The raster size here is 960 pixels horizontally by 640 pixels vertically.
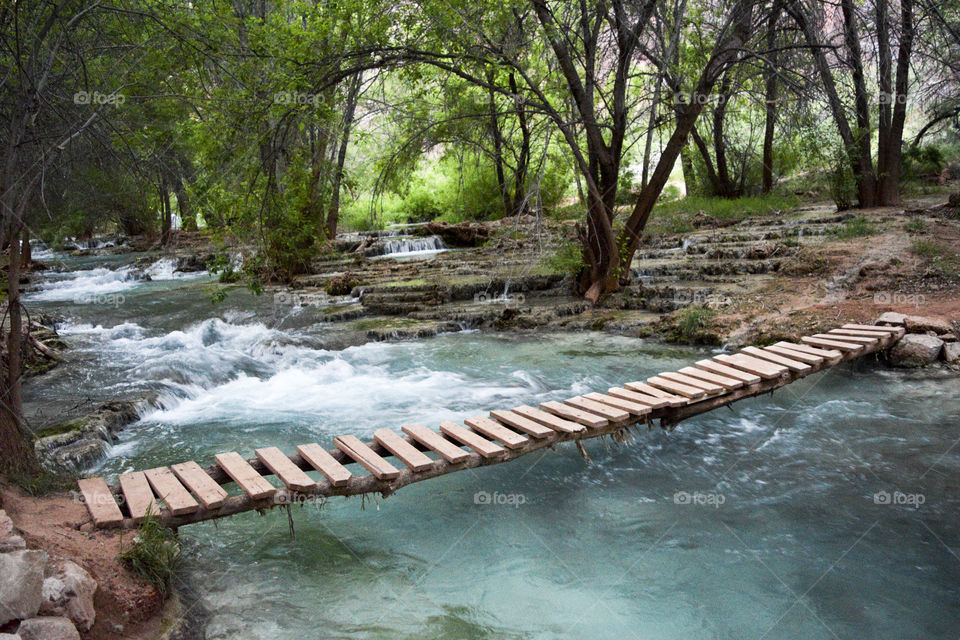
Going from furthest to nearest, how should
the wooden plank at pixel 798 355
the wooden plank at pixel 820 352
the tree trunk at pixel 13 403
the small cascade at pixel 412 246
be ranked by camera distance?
→ 1. the small cascade at pixel 412 246
2. the wooden plank at pixel 820 352
3. the wooden plank at pixel 798 355
4. the tree trunk at pixel 13 403

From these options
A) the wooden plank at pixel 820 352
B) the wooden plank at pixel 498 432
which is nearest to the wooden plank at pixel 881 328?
the wooden plank at pixel 820 352

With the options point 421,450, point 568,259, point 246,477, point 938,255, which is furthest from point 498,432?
point 938,255

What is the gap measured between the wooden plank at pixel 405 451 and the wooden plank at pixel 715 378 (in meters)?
2.68

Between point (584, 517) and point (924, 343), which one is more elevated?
point (924, 343)

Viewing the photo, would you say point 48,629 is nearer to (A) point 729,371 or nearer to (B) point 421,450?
(B) point 421,450

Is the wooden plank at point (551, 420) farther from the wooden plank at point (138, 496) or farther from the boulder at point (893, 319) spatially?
the boulder at point (893, 319)

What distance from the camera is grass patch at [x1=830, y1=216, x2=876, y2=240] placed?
36.6 ft

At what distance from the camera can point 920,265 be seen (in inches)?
372

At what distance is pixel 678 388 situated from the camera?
573 cm

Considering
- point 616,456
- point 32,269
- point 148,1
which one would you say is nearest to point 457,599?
point 616,456

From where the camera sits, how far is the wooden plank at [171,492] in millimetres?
3742

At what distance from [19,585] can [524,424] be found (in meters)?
3.18

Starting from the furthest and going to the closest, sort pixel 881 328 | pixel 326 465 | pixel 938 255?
pixel 938 255, pixel 881 328, pixel 326 465

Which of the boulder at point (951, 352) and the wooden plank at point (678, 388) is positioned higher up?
the wooden plank at point (678, 388)
